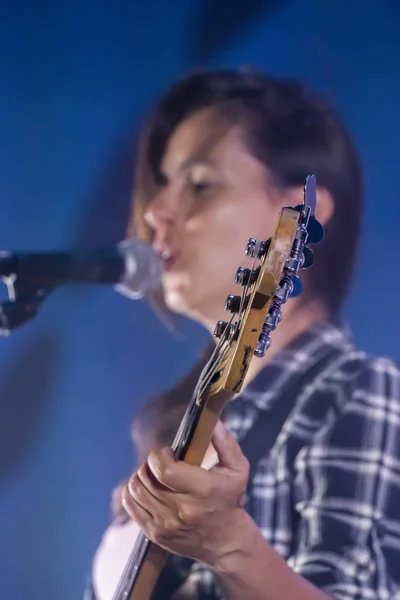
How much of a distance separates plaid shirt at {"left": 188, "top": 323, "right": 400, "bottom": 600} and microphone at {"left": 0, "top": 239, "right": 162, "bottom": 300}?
0.28 m

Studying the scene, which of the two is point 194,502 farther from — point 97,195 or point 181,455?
point 97,195

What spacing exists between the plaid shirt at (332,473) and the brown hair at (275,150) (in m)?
0.11

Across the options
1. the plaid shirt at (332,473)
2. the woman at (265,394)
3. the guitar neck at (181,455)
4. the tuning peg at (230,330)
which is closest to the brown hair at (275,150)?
the woman at (265,394)

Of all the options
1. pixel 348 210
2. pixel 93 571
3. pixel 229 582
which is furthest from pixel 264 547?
pixel 348 210

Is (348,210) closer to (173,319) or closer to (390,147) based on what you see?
(390,147)

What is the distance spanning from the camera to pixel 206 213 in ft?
3.87

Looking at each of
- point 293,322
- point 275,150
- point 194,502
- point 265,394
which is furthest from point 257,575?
point 275,150

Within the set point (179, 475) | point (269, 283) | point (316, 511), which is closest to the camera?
point (269, 283)

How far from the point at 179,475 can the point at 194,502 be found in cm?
4

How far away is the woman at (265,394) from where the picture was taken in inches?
31.5

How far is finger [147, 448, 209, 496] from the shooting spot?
0.75 metres

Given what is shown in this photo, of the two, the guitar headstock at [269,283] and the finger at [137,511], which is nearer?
the guitar headstock at [269,283]

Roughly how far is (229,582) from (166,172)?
2.26ft

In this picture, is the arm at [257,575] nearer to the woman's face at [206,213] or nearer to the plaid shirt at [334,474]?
the plaid shirt at [334,474]
